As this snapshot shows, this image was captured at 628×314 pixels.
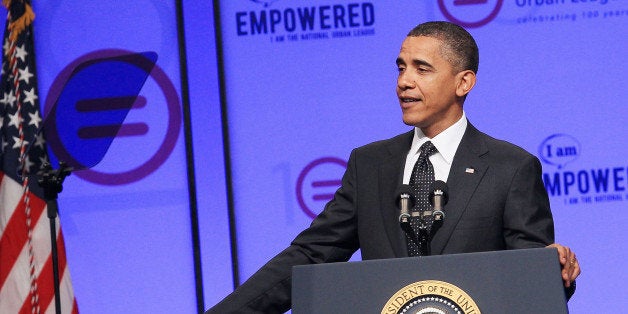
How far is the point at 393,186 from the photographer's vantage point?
8.75 ft

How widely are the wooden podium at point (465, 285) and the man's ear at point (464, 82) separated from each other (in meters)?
0.75

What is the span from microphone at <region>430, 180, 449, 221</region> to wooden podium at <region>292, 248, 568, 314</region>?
0.12m

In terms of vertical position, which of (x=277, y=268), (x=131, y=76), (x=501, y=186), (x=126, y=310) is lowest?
(x=126, y=310)

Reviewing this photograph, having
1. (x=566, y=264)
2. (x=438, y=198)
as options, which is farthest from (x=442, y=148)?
(x=566, y=264)

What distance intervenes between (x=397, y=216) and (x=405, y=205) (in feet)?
1.31

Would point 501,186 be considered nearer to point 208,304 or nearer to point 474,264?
point 474,264

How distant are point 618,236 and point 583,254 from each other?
7.3 inches

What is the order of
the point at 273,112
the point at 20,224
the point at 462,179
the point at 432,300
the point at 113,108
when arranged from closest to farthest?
1. the point at 432,300
2. the point at 462,179
3. the point at 20,224
4. the point at 113,108
5. the point at 273,112

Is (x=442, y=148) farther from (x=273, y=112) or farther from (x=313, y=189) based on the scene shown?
(x=273, y=112)

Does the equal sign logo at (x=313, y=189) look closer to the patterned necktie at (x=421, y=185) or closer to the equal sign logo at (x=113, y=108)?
the equal sign logo at (x=113, y=108)

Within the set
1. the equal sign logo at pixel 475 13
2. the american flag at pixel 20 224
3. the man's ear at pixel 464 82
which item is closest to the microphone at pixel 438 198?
the man's ear at pixel 464 82

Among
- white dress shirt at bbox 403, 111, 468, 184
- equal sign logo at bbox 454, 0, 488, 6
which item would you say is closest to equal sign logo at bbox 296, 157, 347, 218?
equal sign logo at bbox 454, 0, 488, 6

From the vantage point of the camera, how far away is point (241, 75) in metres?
5.02

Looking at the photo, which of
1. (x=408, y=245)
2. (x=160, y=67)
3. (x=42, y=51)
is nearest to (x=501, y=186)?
(x=408, y=245)
